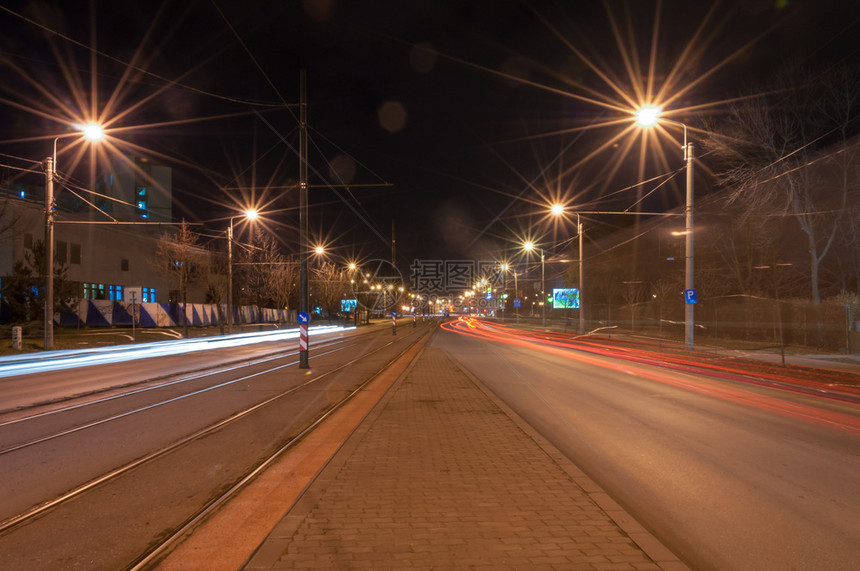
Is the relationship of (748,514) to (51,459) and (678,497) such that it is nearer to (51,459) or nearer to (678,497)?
(678,497)

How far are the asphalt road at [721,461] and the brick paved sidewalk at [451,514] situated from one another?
23.7 inches

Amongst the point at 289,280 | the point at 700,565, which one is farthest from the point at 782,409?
the point at 289,280

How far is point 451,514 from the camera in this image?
456cm

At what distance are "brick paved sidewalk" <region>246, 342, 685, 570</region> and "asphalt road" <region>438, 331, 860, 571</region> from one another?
60 cm

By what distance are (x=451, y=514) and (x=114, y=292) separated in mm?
52946

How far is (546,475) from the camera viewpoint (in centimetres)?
562

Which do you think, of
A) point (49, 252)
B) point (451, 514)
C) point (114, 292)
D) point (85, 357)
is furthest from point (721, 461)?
point (114, 292)

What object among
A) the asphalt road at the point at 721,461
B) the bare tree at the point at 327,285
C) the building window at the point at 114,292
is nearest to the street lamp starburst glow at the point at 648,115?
the asphalt road at the point at 721,461

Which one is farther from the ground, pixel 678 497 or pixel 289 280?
pixel 289 280

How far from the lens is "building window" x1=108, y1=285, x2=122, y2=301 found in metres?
48.0

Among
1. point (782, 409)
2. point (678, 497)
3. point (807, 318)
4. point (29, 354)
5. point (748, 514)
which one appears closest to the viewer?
point (748, 514)

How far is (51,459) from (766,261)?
36451 millimetres

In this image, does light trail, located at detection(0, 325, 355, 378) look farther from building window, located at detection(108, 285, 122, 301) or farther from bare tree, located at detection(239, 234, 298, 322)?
bare tree, located at detection(239, 234, 298, 322)

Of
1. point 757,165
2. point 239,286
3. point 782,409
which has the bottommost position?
point 782,409
